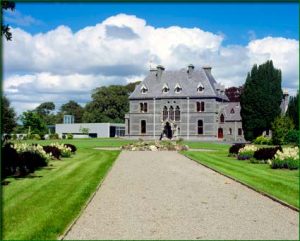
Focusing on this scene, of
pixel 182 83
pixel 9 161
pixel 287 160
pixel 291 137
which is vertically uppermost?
pixel 182 83

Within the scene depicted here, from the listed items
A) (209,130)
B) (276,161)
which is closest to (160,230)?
(276,161)

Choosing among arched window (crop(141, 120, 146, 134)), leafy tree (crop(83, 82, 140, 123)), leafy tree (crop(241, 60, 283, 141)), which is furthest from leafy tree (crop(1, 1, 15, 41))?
leafy tree (crop(83, 82, 140, 123))

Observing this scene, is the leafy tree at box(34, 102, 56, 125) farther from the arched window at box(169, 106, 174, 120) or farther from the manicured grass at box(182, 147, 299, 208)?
the manicured grass at box(182, 147, 299, 208)

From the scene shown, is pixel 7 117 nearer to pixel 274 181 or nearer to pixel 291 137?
pixel 274 181

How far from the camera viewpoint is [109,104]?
109m

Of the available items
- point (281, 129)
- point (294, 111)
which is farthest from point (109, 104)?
point (281, 129)

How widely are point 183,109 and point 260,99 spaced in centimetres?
1751

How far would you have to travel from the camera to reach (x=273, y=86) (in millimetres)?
63688

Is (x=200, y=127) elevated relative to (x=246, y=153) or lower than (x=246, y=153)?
elevated

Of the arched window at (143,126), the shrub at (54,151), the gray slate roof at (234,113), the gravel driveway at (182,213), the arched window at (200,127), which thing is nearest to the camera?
the gravel driveway at (182,213)

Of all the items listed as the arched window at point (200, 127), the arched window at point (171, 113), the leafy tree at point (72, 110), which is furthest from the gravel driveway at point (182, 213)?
the leafy tree at point (72, 110)

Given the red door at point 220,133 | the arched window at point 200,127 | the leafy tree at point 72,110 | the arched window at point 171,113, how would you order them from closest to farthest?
1. the arched window at point 200,127
2. the red door at point 220,133
3. the arched window at point 171,113
4. the leafy tree at point 72,110

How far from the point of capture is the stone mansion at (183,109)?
2987 inches

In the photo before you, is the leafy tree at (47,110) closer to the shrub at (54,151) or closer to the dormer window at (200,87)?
the dormer window at (200,87)
